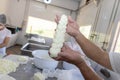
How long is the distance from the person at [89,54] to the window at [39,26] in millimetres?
5350

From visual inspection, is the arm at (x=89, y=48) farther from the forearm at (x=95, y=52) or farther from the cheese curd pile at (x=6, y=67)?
the cheese curd pile at (x=6, y=67)

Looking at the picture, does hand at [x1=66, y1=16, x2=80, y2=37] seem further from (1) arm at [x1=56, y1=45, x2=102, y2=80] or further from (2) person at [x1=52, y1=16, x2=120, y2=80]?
(1) arm at [x1=56, y1=45, x2=102, y2=80]

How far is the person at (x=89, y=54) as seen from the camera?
1.07m

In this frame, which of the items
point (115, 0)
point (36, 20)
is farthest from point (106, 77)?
point (36, 20)

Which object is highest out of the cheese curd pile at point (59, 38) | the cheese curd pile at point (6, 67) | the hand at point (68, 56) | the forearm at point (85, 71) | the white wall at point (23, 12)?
the white wall at point (23, 12)

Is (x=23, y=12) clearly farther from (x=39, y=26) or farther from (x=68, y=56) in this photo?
(x=68, y=56)

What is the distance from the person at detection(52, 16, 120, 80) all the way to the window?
535 centimetres

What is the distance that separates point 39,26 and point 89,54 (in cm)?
549

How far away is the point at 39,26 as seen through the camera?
6.61 metres

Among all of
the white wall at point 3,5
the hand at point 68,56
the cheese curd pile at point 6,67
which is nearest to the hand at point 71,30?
the hand at point 68,56

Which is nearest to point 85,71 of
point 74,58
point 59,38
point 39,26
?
point 74,58

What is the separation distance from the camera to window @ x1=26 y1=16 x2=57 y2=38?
6.55 metres

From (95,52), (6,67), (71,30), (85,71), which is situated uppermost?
(71,30)

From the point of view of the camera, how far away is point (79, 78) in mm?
1591
